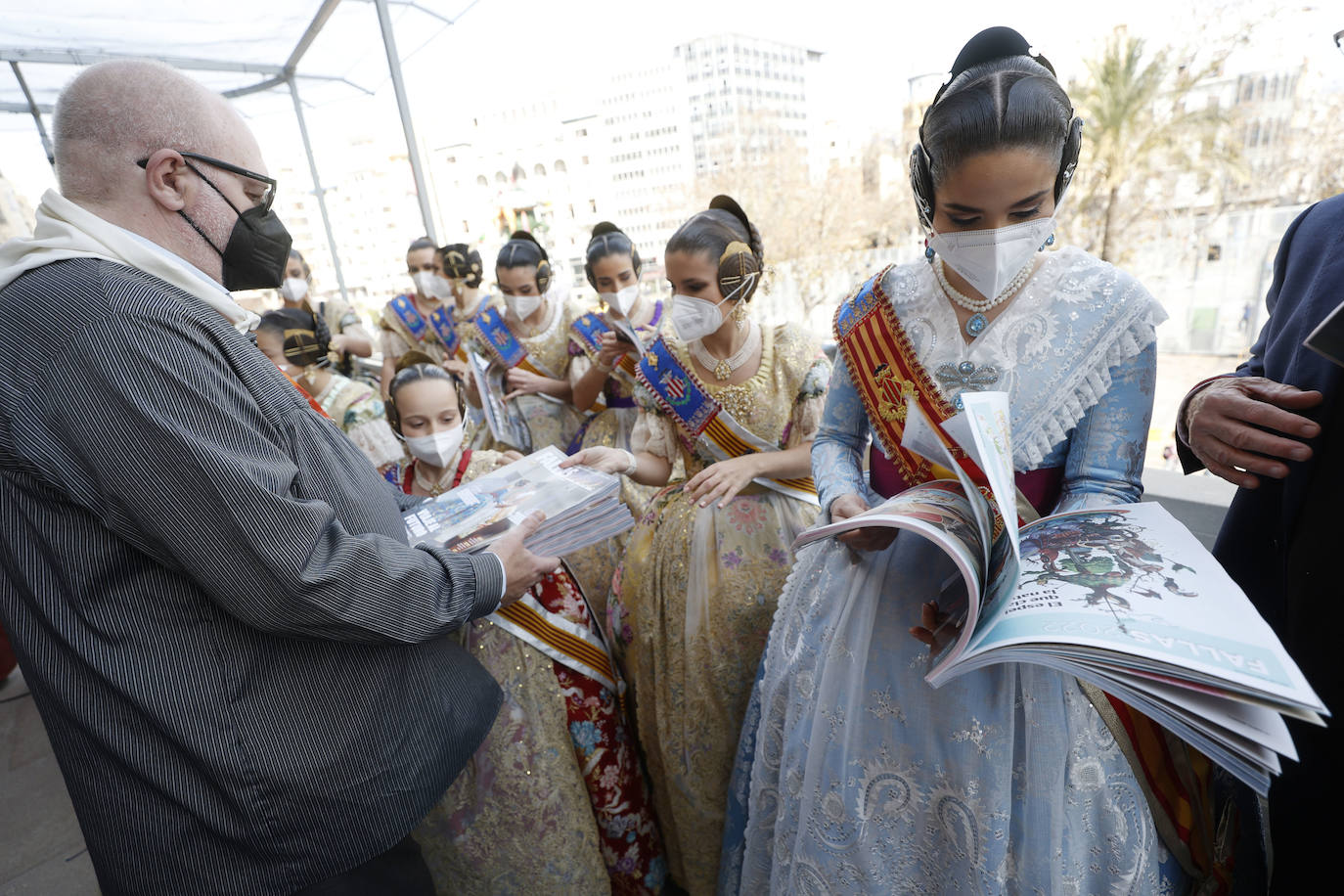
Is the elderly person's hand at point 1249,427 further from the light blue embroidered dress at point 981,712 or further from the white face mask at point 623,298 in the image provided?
the white face mask at point 623,298

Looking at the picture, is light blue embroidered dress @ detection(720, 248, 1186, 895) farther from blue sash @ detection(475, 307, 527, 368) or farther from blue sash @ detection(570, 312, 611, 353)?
blue sash @ detection(475, 307, 527, 368)

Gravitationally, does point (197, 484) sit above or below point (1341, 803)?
above

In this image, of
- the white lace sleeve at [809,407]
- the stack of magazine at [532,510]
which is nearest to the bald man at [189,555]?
the stack of magazine at [532,510]

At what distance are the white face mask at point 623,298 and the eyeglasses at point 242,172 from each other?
1.79 m

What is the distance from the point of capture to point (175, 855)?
96 centimetres

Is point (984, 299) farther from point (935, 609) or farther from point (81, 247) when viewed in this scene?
point (81, 247)

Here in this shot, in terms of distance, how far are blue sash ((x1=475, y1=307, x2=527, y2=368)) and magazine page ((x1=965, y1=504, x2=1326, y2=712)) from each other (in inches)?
105

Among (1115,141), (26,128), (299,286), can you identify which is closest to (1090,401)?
(299,286)

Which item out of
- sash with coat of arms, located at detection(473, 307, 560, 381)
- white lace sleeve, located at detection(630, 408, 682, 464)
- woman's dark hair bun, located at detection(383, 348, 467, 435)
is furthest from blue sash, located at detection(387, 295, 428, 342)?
white lace sleeve, located at detection(630, 408, 682, 464)

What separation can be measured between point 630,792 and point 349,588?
37.7 inches

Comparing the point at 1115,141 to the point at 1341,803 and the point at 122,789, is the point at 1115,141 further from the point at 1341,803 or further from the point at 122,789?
the point at 122,789

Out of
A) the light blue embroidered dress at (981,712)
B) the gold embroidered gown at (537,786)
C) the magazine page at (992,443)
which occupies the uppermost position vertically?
the magazine page at (992,443)

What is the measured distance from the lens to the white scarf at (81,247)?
89 cm

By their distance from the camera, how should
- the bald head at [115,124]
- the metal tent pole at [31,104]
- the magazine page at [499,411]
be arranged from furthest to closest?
the metal tent pole at [31,104] < the magazine page at [499,411] < the bald head at [115,124]
